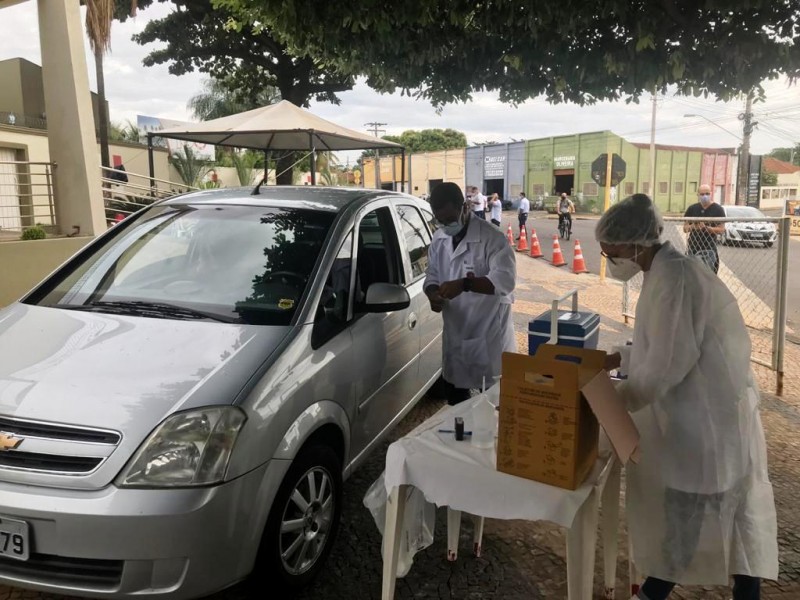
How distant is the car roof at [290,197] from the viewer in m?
3.57

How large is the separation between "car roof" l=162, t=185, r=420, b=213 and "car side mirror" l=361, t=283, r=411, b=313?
58 centimetres

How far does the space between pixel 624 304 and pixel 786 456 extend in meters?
4.25

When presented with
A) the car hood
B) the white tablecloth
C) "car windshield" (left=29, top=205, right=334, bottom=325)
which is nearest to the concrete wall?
"car windshield" (left=29, top=205, right=334, bottom=325)

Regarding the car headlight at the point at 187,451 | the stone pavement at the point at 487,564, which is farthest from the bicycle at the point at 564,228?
the car headlight at the point at 187,451

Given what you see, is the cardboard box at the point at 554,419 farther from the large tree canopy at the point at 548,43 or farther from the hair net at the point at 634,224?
the large tree canopy at the point at 548,43

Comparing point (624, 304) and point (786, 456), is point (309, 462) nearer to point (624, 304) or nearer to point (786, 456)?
point (786, 456)

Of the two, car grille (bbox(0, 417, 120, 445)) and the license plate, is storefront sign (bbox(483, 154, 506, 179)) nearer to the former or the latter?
car grille (bbox(0, 417, 120, 445))

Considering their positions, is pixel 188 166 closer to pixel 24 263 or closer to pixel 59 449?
pixel 24 263

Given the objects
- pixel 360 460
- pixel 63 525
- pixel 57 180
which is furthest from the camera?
pixel 57 180

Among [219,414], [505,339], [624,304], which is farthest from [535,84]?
[624,304]

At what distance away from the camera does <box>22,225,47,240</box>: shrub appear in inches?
324

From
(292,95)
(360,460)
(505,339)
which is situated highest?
(292,95)

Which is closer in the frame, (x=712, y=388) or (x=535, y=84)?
(x=712, y=388)

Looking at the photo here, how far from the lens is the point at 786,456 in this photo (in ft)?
13.9
